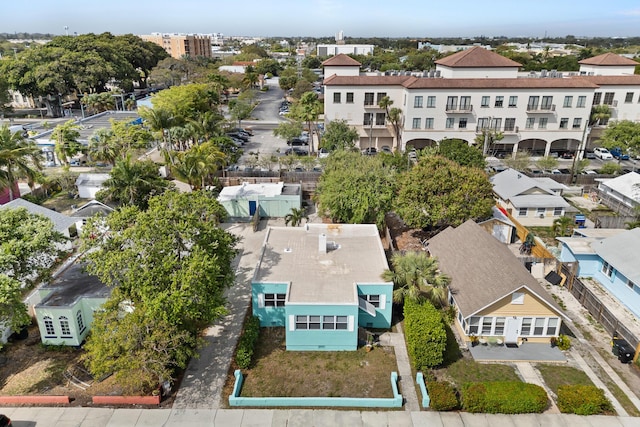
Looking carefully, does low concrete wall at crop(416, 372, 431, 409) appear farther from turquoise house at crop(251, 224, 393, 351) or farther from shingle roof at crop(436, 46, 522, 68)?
shingle roof at crop(436, 46, 522, 68)

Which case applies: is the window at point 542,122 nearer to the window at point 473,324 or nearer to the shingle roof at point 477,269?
the shingle roof at point 477,269

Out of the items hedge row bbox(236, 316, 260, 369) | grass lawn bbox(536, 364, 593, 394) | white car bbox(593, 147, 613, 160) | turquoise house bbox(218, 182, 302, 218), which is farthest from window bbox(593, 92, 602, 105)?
hedge row bbox(236, 316, 260, 369)

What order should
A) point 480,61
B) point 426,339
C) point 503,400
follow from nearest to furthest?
point 503,400
point 426,339
point 480,61

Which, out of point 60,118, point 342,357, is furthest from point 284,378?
point 60,118

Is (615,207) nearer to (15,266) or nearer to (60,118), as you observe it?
(15,266)

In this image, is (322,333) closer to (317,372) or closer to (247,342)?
(317,372)

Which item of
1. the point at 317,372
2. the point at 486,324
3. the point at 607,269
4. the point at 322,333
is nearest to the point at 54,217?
the point at 322,333

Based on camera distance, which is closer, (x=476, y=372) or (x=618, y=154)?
(x=476, y=372)
